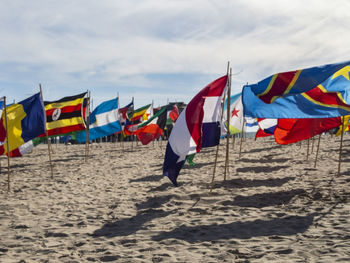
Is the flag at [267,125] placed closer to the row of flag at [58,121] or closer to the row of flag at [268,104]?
the row of flag at [268,104]

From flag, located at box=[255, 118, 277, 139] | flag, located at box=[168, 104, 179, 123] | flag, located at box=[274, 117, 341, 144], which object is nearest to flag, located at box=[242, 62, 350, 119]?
flag, located at box=[274, 117, 341, 144]

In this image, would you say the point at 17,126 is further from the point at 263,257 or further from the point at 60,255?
the point at 263,257

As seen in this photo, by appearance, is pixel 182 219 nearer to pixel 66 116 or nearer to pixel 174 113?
pixel 66 116

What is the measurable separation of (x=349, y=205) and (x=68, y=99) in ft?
39.5

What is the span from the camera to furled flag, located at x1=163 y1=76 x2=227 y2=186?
734 centimetres

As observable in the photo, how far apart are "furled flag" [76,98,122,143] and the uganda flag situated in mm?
2830

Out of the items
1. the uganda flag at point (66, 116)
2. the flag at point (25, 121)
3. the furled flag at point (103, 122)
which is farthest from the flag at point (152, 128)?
the flag at point (25, 121)

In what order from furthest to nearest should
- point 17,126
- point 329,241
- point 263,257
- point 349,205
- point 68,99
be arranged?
point 68,99 < point 17,126 < point 349,205 < point 329,241 < point 263,257

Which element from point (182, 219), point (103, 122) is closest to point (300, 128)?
point (182, 219)

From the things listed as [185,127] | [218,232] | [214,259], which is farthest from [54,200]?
[214,259]

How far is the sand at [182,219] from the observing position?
4773 mm

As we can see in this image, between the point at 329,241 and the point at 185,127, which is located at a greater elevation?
the point at 185,127

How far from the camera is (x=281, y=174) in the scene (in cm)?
1120

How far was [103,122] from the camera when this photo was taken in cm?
1858
